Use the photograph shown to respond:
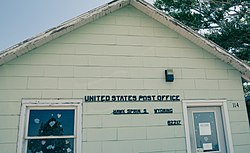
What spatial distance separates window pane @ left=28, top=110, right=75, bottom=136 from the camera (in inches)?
164

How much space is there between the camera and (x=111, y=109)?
446cm

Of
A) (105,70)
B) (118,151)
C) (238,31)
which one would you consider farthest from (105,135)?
(238,31)

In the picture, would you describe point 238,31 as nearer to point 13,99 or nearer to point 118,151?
point 118,151

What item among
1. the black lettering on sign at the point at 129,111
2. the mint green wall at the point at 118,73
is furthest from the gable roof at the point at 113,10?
the black lettering on sign at the point at 129,111

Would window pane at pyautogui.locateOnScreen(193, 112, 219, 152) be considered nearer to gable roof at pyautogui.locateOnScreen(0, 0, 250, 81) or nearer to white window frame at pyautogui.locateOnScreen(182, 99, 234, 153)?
white window frame at pyautogui.locateOnScreen(182, 99, 234, 153)

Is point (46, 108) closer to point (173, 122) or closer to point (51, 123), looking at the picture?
point (51, 123)

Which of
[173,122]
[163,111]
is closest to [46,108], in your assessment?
[163,111]

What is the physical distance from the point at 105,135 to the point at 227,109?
9.01 ft

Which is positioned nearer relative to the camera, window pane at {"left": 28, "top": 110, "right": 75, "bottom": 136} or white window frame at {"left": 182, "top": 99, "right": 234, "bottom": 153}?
window pane at {"left": 28, "top": 110, "right": 75, "bottom": 136}

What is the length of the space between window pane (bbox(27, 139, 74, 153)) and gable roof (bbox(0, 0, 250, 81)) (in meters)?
1.67

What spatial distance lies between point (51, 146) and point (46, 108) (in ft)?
2.33

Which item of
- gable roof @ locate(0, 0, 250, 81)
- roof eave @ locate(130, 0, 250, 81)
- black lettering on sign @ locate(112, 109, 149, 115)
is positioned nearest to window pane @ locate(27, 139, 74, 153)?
black lettering on sign @ locate(112, 109, 149, 115)

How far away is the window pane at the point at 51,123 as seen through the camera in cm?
416

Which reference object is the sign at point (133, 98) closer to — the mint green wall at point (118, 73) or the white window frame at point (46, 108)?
the mint green wall at point (118, 73)
